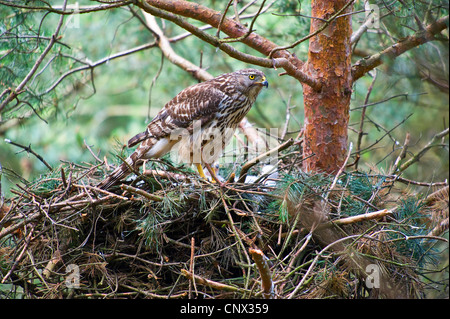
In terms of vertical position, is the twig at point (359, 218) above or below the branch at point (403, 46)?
below

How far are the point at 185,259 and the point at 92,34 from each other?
5585 millimetres

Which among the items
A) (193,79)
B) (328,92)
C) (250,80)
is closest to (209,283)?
(328,92)

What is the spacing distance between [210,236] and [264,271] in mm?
1022

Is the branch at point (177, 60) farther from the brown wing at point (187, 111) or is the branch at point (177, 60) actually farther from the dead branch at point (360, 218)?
the dead branch at point (360, 218)

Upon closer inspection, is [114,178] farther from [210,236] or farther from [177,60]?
[177,60]

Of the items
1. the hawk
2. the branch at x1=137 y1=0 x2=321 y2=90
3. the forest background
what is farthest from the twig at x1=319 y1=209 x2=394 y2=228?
the hawk

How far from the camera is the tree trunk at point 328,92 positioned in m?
3.69

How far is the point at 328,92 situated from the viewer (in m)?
3.74

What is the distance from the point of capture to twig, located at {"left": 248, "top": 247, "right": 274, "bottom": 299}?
7.75 ft

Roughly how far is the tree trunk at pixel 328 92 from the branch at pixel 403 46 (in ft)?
0.32

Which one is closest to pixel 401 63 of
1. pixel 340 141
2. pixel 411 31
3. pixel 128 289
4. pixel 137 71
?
pixel 411 31

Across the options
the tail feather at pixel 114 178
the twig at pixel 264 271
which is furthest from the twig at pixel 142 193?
the twig at pixel 264 271

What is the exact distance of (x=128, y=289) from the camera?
3.35 meters
